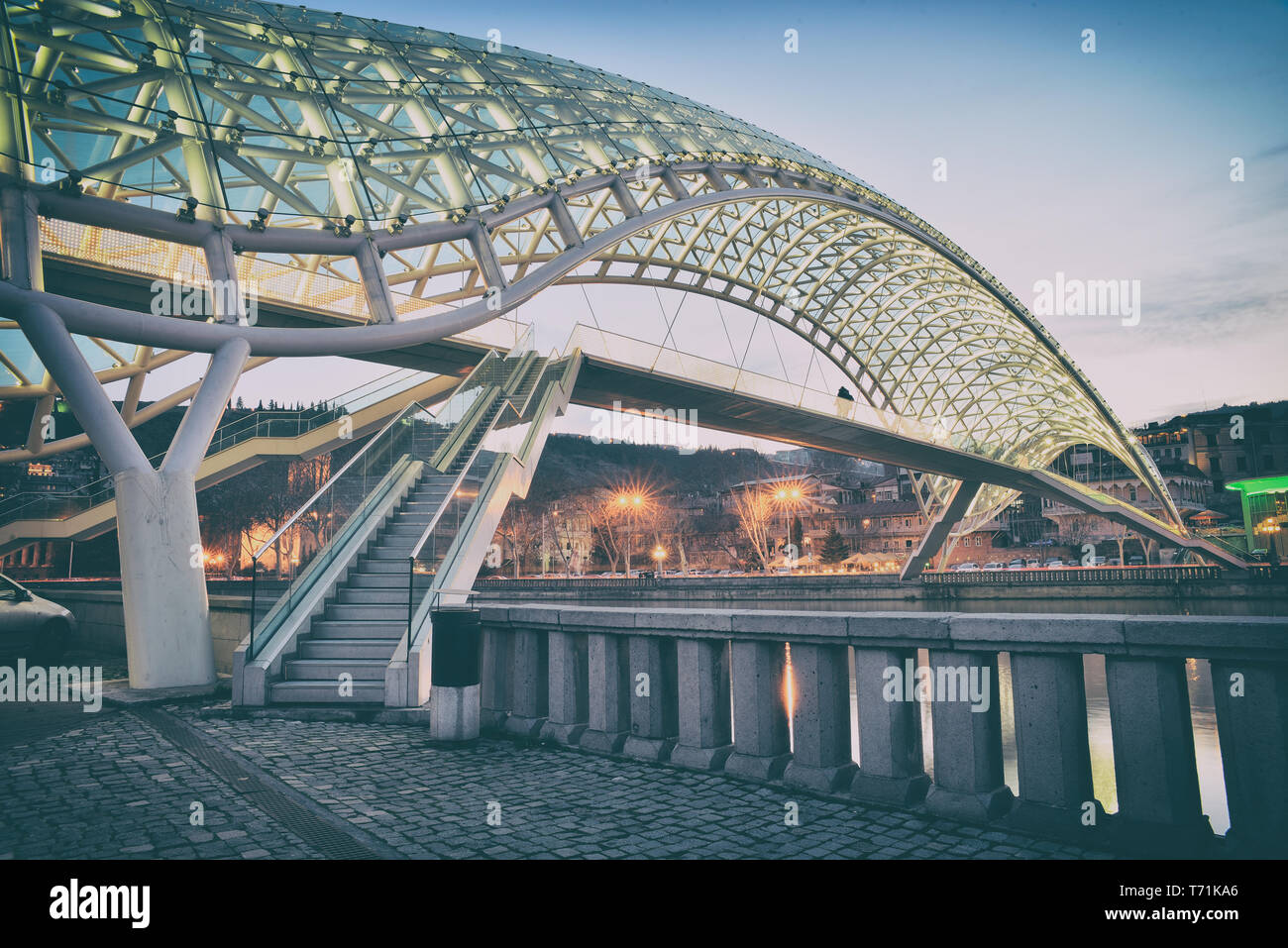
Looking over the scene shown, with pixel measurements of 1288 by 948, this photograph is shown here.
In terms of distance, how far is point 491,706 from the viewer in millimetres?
9250

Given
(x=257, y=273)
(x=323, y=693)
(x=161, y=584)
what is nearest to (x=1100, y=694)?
(x=323, y=693)

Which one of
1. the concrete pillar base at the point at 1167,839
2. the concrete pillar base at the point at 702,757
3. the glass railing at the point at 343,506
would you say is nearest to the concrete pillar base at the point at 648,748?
the concrete pillar base at the point at 702,757

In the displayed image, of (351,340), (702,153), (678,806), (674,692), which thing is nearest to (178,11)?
(351,340)

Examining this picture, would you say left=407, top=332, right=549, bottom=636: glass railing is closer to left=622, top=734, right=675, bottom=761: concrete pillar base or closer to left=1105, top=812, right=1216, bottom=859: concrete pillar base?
left=622, top=734, right=675, bottom=761: concrete pillar base

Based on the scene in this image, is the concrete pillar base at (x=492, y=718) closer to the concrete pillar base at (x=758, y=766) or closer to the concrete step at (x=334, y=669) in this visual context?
the concrete step at (x=334, y=669)

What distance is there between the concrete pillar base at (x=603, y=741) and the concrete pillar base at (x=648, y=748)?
8cm

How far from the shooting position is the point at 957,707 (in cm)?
549

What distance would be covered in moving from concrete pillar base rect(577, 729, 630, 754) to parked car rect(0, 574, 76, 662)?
13.2 m

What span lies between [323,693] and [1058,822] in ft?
29.4

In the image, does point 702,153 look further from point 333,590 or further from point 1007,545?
point 1007,545

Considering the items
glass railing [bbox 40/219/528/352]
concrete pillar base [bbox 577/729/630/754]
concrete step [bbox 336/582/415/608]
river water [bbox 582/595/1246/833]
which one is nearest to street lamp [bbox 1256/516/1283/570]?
river water [bbox 582/595/1246/833]

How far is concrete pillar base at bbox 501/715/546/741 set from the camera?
8586mm

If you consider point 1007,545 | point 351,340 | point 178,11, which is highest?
point 178,11
